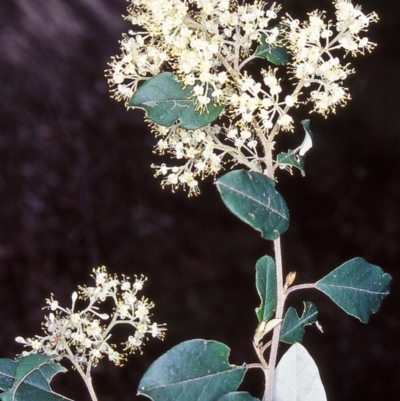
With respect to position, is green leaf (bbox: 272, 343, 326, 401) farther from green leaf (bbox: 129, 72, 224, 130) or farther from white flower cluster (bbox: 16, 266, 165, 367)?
green leaf (bbox: 129, 72, 224, 130)

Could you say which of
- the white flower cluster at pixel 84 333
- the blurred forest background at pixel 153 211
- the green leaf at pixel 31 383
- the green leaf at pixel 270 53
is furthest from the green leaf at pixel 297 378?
the blurred forest background at pixel 153 211

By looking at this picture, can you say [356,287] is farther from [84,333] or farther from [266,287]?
[84,333]

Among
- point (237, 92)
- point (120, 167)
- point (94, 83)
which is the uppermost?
point (94, 83)

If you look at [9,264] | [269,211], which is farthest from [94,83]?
[269,211]

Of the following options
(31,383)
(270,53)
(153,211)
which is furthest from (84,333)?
(153,211)

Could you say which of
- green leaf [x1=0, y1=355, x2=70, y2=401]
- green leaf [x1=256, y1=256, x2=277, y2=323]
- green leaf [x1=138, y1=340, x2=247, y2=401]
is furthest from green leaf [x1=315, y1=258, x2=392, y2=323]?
green leaf [x1=0, y1=355, x2=70, y2=401]

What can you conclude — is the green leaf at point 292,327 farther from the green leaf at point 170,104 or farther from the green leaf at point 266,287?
the green leaf at point 170,104

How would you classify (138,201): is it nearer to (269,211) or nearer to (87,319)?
(87,319)
